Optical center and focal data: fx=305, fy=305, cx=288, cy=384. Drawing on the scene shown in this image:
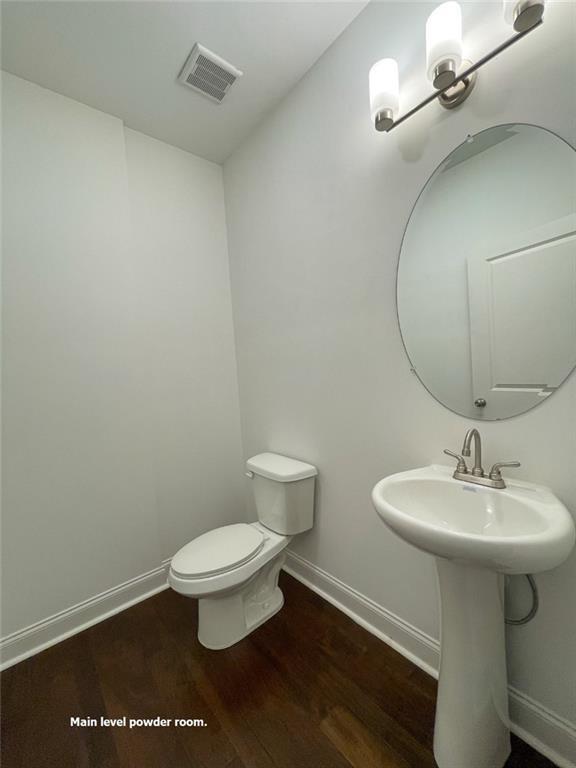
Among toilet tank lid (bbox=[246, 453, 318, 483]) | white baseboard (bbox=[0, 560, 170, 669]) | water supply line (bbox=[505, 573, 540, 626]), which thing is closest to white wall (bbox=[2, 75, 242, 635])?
white baseboard (bbox=[0, 560, 170, 669])

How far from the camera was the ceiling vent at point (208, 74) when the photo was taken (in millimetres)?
1342

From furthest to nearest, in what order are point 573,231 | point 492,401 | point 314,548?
point 314,548 → point 492,401 → point 573,231

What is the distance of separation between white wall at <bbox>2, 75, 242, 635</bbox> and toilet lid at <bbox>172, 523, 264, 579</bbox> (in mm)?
486

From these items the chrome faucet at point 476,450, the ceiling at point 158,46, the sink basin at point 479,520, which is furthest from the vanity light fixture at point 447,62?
the sink basin at point 479,520

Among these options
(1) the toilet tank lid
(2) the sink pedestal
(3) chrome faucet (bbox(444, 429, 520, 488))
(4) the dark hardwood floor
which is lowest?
(4) the dark hardwood floor

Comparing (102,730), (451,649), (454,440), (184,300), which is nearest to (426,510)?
(454,440)

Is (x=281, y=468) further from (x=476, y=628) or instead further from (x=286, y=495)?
(x=476, y=628)

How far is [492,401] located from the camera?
98 cm

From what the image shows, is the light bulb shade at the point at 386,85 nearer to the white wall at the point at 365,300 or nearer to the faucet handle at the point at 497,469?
the white wall at the point at 365,300

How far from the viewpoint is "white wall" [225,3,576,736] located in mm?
872

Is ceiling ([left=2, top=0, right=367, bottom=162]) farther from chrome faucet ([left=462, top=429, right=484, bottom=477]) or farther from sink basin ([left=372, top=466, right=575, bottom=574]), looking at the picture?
sink basin ([left=372, top=466, right=575, bottom=574])

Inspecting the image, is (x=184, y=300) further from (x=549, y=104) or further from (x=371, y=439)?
(x=549, y=104)

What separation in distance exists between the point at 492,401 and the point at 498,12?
3.72 feet

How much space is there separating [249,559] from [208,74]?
7.36 feet
